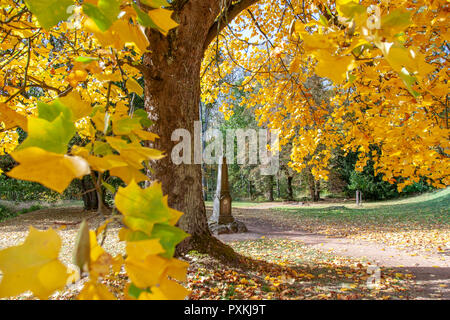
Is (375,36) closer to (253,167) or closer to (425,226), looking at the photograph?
(425,226)

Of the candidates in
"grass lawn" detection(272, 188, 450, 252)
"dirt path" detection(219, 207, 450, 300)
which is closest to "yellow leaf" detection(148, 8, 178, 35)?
"dirt path" detection(219, 207, 450, 300)

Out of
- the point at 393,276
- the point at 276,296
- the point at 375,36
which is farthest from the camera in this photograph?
the point at 393,276

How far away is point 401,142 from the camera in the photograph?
11.8ft

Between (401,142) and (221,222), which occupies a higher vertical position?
(401,142)

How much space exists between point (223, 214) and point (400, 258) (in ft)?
17.8

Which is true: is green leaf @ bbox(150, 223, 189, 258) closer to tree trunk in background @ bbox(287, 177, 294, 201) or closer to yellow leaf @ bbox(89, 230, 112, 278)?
yellow leaf @ bbox(89, 230, 112, 278)

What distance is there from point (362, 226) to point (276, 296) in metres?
9.46

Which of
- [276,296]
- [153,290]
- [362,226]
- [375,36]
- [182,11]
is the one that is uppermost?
[182,11]

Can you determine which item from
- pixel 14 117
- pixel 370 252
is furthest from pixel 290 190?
pixel 14 117

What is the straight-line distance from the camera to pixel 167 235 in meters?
0.40

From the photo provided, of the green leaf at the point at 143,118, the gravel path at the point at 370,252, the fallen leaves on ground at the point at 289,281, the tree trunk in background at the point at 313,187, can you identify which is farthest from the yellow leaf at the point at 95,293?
the tree trunk in background at the point at 313,187

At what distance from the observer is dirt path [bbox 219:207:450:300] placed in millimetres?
3896

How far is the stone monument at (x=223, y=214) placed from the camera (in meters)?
9.40

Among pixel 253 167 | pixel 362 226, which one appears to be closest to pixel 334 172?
pixel 253 167
